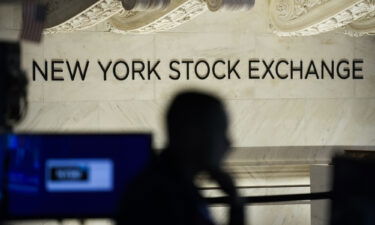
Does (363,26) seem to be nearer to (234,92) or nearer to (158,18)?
(234,92)

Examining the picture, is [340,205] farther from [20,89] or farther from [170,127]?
[20,89]

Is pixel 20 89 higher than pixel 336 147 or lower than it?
higher

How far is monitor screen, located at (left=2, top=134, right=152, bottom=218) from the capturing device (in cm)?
312

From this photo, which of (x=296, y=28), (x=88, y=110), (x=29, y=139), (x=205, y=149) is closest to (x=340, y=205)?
(x=205, y=149)

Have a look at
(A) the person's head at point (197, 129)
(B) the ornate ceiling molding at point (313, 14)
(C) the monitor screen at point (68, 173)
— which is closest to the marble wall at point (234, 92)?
(B) the ornate ceiling molding at point (313, 14)

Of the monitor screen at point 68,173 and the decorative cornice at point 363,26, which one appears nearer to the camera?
the monitor screen at point 68,173

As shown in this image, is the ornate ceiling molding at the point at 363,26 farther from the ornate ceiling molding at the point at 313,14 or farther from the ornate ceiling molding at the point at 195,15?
the ornate ceiling molding at the point at 313,14

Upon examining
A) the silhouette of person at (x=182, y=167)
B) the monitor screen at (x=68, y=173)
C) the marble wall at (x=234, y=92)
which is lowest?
the marble wall at (x=234, y=92)

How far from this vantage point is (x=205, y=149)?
2.40 m

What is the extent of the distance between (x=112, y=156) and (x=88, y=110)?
817cm

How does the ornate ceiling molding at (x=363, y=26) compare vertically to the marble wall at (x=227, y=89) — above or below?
above

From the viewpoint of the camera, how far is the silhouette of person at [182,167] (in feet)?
7.34

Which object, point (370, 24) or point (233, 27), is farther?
point (233, 27)

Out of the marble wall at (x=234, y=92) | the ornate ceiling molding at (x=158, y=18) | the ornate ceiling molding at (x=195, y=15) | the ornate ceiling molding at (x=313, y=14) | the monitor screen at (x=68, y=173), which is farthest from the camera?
the marble wall at (x=234, y=92)
